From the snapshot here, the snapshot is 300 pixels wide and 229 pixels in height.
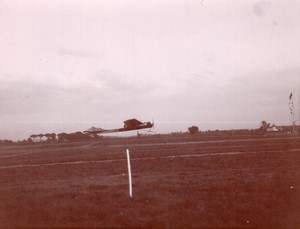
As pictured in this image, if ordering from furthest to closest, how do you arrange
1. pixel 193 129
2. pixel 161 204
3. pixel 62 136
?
pixel 193 129 < pixel 62 136 < pixel 161 204

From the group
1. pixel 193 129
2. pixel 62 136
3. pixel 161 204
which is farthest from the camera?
pixel 193 129

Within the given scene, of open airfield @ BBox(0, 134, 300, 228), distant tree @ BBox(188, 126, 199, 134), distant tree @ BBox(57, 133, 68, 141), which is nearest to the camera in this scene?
open airfield @ BBox(0, 134, 300, 228)

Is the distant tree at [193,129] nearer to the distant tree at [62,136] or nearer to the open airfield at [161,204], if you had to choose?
the distant tree at [62,136]

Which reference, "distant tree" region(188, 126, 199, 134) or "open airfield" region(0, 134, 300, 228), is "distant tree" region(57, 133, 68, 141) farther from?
"open airfield" region(0, 134, 300, 228)

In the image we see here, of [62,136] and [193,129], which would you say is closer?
[62,136]

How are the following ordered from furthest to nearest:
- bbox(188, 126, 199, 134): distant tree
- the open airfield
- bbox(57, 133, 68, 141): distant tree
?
bbox(188, 126, 199, 134): distant tree
bbox(57, 133, 68, 141): distant tree
the open airfield

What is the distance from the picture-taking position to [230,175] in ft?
61.2

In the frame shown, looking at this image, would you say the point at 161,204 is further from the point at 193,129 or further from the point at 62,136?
the point at 193,129

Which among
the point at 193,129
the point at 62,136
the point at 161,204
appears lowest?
the point at 161,204

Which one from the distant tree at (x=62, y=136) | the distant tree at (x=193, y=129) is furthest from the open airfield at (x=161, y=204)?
the distant tree at (x=193, y=129)

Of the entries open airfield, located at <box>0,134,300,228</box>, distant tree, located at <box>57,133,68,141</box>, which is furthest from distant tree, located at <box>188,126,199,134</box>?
open airfield, located at <box>0,134,300,228</box>

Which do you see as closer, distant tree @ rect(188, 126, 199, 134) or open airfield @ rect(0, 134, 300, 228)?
open airfield @ rect(0, 134, 300, 228)

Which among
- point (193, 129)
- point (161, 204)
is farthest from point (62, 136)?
Result: point (161, 204)

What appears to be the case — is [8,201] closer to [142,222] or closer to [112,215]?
[112,215]
